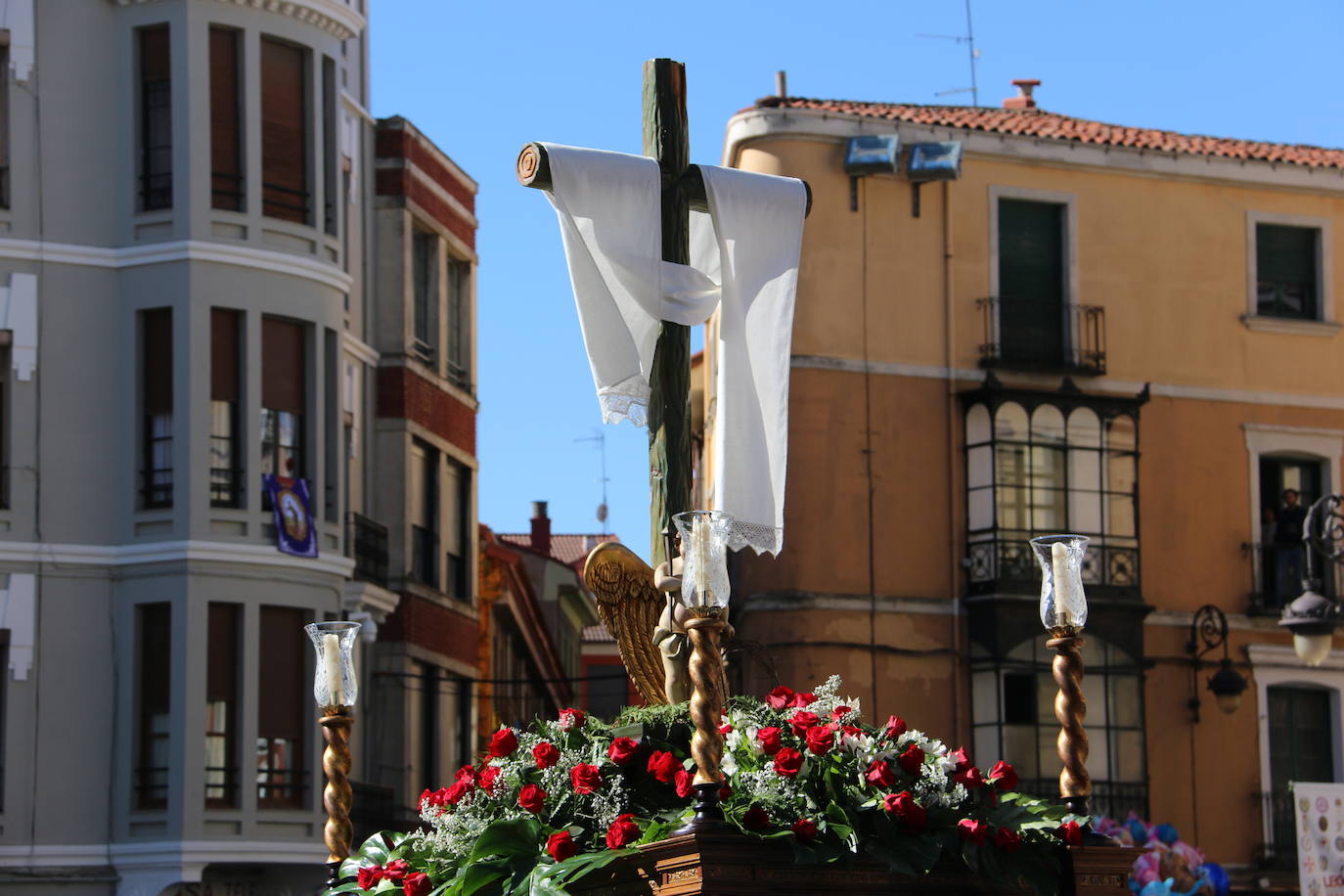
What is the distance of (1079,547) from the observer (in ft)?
35.3

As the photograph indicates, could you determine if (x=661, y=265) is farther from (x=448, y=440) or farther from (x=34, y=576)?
(x=448, y=440)

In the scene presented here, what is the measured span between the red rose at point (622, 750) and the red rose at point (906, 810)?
1066 millimetres

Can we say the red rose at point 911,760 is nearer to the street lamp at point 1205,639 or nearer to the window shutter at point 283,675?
the window shutter at point 283,675

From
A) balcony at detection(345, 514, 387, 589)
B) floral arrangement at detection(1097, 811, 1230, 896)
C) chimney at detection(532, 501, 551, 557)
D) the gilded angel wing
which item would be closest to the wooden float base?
the gilded angel wing

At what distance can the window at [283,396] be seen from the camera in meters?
28.7

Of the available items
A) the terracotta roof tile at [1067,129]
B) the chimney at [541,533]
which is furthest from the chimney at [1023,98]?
the chimney at [541,533]

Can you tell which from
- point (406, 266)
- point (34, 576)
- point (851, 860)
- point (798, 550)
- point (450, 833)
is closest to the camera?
point (851, 860)

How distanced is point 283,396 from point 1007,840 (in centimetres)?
1999

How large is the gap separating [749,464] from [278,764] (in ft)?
58.7

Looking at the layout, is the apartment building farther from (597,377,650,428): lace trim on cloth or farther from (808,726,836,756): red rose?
(808,726,836,756): red rose

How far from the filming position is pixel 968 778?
395 inches

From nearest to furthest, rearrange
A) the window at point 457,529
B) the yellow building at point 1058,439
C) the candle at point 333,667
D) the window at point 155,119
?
the candle at point 333,667, the window at point 155,119, the yellow building at point 1058,439, the window at point 457,529

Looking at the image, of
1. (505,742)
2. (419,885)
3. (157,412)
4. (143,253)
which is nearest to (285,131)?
(143,253)

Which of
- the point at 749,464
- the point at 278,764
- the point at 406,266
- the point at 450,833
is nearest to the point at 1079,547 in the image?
the point at 749,464
